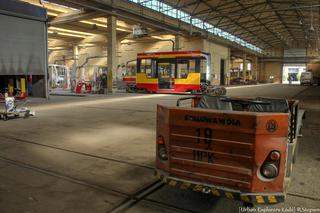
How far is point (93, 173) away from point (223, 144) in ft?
7.56

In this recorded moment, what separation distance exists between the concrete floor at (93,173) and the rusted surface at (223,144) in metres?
0.50

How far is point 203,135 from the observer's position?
321 centimetres

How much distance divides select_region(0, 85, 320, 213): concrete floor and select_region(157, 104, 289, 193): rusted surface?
50 centimetres

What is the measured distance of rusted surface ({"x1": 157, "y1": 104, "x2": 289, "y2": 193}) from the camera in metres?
A: 2.89

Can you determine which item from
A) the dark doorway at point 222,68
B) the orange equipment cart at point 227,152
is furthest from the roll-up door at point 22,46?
the dark doorway at point 222,68

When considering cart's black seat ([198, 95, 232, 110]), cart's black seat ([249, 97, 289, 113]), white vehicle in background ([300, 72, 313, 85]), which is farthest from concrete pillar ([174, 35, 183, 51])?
cart's black seat ([249, 97, 289, 113])

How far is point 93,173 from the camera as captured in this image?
4.54 meters

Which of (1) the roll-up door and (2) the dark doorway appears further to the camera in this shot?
(2) the dark doorway

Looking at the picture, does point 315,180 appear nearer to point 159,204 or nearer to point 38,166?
point 159,204

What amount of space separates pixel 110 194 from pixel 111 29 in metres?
20.7

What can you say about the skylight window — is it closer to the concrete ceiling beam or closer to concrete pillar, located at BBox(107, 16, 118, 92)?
concrete pillar, located at BBox(107, 16, 118, 92)

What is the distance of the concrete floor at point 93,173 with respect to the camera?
3479 millimetres

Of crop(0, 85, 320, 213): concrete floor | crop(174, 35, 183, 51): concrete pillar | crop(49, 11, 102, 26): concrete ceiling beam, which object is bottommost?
crop(0, 85, 320, 213): concrete floor

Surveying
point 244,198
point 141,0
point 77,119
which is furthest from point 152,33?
point 244,198
